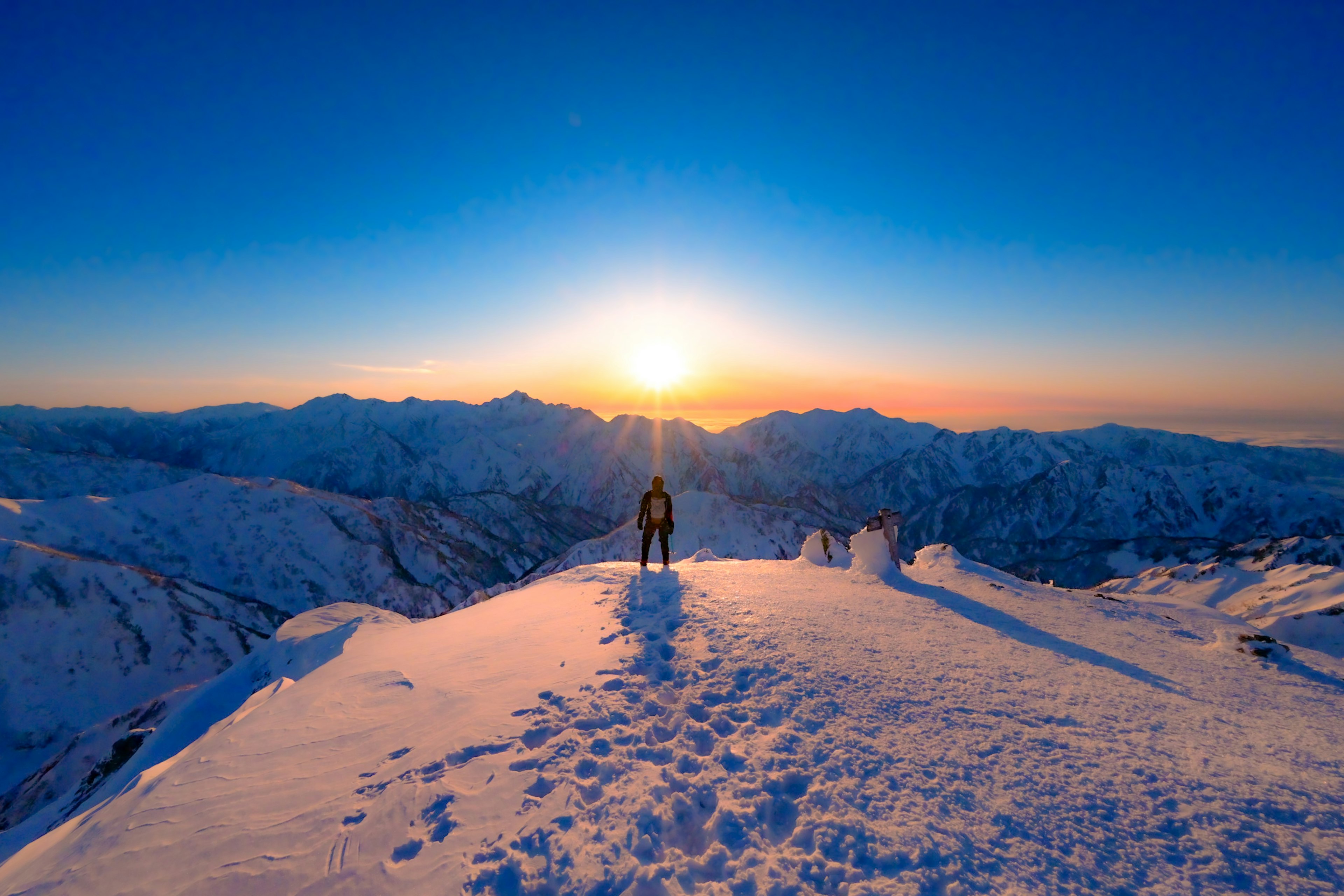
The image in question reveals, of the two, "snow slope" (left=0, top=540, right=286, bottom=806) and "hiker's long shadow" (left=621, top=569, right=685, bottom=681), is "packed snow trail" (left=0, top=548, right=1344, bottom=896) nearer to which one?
"hiker's long shadow" (left=621, top=569, right=685, bottom=681)

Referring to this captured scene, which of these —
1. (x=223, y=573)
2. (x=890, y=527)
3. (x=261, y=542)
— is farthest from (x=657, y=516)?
(x=261, y=542)

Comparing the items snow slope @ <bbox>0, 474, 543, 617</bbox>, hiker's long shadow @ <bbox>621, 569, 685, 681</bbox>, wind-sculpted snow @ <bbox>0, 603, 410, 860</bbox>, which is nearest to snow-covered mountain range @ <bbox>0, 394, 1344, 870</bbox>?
wind-sculpted snow @ <bbox>0, 603, 410, 860</bbox>

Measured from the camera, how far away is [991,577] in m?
16.5

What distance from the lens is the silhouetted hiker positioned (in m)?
14.8

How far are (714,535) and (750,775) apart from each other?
482 ft

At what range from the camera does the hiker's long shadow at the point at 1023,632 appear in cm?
823

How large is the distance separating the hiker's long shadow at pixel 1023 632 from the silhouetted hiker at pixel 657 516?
648 centimetres

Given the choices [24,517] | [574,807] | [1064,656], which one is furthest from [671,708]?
[24,517]

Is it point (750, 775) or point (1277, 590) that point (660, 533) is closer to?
point (750, 775)

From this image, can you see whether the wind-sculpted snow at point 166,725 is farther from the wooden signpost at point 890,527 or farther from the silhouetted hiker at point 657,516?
the wooden signpost at point 890,527

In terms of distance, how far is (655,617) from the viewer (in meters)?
9.72

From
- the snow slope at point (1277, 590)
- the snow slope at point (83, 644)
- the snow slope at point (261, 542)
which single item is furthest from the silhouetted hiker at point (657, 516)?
the snow slope at point (261, 542)

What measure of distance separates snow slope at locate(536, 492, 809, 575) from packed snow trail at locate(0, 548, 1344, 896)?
365 ft

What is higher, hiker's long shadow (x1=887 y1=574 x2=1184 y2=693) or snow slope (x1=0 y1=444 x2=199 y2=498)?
hiker's long shadow (x1=887 y1=574 x2=1184 y2=693)
